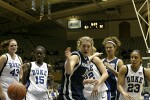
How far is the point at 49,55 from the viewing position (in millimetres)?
22891

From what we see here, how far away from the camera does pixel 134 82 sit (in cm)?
572

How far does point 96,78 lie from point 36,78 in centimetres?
167

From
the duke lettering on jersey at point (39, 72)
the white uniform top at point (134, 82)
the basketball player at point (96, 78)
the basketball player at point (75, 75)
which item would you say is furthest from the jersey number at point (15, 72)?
the white uniform top at point (134, 82)

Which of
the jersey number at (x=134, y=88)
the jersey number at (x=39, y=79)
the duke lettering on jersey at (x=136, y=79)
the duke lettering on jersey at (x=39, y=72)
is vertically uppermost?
the duke lettering on jersey at (x=39, y=72)

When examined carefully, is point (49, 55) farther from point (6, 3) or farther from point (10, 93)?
point (10, 93)

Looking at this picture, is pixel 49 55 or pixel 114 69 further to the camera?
pixel 49 55

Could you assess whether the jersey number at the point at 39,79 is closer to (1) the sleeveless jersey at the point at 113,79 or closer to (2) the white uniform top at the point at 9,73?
(2) the white uniform top at the point at 9,73

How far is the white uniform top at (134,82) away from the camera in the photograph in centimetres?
571

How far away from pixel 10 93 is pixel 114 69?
3678 mm

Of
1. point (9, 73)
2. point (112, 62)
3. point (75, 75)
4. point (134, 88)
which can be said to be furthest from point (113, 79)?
point (9, 73)

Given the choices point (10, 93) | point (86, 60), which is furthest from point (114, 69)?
point (10, 93)

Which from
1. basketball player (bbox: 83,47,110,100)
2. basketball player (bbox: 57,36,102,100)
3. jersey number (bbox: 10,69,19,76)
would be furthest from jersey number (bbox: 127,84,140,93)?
jersey number (bbox: 10,69,19,76)

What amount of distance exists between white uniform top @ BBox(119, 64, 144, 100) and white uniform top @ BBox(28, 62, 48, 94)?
1.76m

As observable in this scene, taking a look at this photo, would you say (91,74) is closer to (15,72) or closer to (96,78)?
(96,78)
